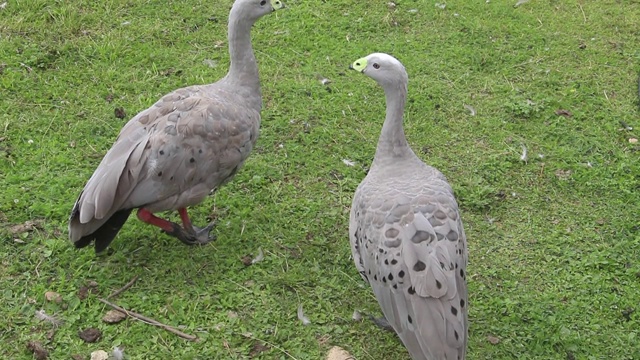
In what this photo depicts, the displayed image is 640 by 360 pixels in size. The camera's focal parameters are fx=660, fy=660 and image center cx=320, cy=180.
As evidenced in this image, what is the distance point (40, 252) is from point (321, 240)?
179 centimetres

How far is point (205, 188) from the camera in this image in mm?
4008

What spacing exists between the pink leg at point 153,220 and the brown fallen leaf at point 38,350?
3.03 feet

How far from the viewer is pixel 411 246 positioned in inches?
135

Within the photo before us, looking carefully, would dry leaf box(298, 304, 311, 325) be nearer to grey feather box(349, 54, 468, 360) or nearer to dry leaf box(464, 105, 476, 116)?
grey feather box(349, 54, 468, 360)

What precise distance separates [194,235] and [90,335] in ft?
2.97

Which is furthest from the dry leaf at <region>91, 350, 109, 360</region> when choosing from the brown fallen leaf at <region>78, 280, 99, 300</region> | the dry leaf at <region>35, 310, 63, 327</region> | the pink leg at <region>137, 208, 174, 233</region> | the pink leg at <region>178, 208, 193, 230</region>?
the pink leg at <region>178, 208, 193, 230</region>

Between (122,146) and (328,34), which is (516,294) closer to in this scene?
(122,146)

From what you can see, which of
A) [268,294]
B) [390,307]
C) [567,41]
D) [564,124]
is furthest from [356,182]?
[567,41]

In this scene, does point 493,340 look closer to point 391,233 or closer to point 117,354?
point 391,233

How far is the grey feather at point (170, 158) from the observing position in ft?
12.5

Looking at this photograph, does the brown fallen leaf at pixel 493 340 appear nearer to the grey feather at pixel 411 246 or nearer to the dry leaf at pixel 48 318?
the grey feather at pixel 411 246

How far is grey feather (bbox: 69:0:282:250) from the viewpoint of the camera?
12.5 feet

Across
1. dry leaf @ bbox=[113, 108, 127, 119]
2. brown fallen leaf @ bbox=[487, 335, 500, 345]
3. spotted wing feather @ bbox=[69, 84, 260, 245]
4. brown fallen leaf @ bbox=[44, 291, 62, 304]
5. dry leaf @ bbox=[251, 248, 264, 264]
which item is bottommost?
brown fallen leaf @ bbox=[487, 335, 500, 345]

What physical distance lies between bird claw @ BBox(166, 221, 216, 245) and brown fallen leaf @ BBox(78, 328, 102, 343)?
789mm
